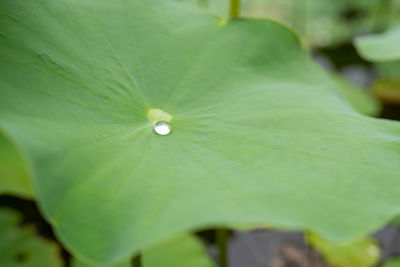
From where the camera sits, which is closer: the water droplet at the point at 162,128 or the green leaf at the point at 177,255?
the water droplet at the point at 162,128

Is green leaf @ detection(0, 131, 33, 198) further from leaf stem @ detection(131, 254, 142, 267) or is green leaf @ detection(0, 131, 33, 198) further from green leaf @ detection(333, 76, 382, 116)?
green leaf @ detection(333, 76, 382, 116)

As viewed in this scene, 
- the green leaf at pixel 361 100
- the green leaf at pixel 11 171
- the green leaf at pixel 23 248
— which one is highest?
the green leaf at pixel 361 100

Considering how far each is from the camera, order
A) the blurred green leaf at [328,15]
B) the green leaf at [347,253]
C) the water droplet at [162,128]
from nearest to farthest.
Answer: the water droplet at [162,128] → the green leaf at [347,253] → the blurred green leaf at [328,15]

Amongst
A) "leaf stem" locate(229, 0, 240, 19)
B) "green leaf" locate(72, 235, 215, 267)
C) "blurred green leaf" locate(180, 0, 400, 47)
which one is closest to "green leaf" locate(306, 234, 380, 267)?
"green leaf" locate(72, 235, 215, 267)

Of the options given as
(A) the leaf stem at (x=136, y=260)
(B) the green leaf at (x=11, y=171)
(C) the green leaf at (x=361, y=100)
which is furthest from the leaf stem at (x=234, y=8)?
(C) the green leaf at (x=361, y=100)

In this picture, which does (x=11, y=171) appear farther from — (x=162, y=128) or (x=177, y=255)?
(x=162, y=128)

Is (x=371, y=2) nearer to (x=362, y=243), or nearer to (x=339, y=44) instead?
(x=339, y=44)

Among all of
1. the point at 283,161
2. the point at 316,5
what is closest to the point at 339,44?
the point at 316,5

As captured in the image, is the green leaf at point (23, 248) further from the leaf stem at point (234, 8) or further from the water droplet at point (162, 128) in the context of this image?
the leaf stem at point (234, 8)

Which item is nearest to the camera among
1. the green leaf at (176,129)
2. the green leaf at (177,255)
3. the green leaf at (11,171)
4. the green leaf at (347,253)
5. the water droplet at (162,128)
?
the green leaf at (176,129)
